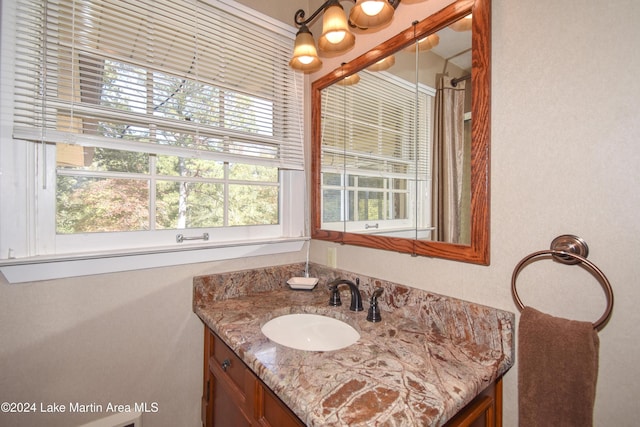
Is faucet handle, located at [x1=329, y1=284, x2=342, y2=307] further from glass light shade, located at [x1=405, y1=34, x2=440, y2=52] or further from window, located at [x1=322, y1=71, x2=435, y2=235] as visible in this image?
glass light shade, located at [x1=405, y1=34, x2=440, y2=52]

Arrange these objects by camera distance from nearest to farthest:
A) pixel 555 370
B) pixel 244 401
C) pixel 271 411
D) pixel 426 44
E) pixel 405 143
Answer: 1. pixel 555 370
2. pixel 271 411
3. pixel 244 401
4. pixel 426 44
5. pixel 405 143

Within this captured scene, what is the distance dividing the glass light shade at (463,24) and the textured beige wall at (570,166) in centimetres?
7

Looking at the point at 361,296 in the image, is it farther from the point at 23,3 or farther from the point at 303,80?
the point at 23,3

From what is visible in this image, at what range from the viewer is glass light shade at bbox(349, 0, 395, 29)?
979mm

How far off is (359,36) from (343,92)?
10.1 inches

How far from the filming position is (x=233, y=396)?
101 cm

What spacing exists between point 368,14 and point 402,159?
54 cm

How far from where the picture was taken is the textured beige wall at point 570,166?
682 mm

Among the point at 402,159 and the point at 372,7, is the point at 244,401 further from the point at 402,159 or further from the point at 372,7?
the point at 372,7

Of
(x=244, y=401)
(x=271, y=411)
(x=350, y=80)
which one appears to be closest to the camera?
(x=271, y=411)

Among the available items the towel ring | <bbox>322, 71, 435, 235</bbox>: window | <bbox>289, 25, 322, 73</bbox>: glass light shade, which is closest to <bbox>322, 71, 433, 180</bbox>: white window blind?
<bbox>322, 71, 435, 235</bbox>: window

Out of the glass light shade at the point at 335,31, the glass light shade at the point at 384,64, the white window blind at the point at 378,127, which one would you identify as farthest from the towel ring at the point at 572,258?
the glass light shade at the point at 335,31

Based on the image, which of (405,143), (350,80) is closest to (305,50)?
(350,80)

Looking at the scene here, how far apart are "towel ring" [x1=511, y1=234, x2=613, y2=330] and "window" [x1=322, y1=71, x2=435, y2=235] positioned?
35 cm
